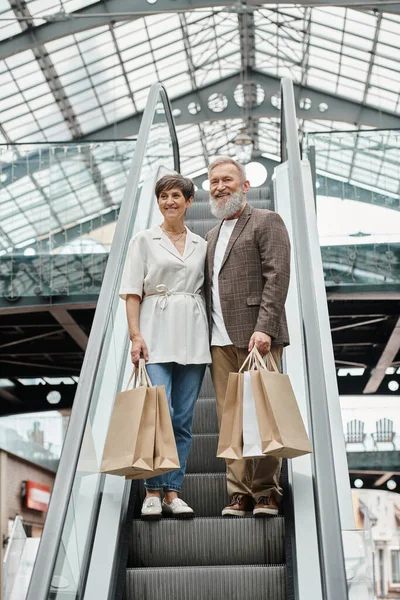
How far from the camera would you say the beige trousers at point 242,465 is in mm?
4047

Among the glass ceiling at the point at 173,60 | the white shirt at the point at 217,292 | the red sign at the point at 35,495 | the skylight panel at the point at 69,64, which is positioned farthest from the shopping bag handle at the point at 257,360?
the skylight panel at the point at 69,64

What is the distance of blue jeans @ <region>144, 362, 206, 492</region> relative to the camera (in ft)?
13.7

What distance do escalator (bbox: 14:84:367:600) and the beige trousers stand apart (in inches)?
4.2

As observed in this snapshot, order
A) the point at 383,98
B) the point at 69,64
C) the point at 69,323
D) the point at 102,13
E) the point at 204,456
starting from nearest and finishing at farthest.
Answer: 1. the point at 204,456
2. the point at 69,323
3. the point at 102,13
4. the point at 69,64
5. the point at 383,98

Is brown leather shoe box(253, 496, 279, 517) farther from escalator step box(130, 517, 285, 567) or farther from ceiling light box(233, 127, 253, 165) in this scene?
ceiling light box(233, 127, 253, 165)

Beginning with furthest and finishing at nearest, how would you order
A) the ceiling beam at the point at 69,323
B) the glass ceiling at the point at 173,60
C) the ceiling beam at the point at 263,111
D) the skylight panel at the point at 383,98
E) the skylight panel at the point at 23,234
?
the ceiling beam at the point at 263,111, the skylight panel at the point at 383,98, the glass ceiling at the point at 173,60, the ceiling beam at the point at 69,323, the skylight panel at the point at 23,234

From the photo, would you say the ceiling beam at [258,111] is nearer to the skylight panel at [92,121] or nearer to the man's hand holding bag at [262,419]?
the skylight panel at [92,121]

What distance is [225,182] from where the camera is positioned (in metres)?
4.52

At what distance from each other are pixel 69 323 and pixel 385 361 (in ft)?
23.1

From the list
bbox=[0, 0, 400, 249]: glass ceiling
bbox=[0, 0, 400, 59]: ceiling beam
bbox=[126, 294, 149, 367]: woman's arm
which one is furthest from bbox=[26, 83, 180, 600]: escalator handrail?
bbox=[0, 0, 400, 59]: ceiling beam

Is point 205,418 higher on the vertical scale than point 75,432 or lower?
higher

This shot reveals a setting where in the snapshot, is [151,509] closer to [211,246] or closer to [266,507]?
[266,507]

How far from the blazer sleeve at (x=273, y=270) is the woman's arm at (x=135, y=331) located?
1.76ft

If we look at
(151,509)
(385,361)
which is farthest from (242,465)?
(385,361)
